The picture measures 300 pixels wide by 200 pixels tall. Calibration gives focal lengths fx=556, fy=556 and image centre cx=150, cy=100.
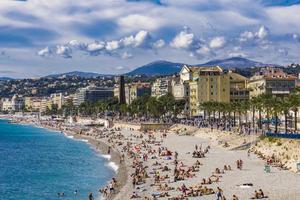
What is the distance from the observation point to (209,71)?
144 metres

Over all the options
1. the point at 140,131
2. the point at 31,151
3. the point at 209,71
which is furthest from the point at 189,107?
the point at 31,151

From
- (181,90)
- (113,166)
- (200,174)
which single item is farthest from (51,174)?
(181,90)

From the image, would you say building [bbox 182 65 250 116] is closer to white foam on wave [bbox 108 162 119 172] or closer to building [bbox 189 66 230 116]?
building [bbox 189 66 230 116]

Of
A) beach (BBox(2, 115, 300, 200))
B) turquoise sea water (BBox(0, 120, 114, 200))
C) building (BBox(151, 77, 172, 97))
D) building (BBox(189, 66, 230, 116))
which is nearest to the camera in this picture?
beach (BBox(2, 115, 300, 200))

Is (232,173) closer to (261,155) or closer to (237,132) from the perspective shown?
(261,155)

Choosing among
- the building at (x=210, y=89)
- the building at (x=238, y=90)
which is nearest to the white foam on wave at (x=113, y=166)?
the building at (x=210, y=89)

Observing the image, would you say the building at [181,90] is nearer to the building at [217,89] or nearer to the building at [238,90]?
the building at [217,89]

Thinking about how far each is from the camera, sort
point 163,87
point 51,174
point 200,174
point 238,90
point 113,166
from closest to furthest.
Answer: point 200,174 → point 51,174 → point 113,166 → point 238,90 → point 163,87

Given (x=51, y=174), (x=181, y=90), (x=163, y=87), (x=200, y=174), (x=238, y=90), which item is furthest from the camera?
(x=163, y=87)

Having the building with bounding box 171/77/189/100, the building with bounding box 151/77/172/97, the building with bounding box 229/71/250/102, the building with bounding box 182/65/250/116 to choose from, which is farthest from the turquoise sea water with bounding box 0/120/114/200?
the building with bounding box 151/77/172/97

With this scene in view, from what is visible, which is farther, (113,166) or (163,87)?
(163,87)

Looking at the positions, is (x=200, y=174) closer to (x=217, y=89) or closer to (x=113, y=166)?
(x=113, y=166)

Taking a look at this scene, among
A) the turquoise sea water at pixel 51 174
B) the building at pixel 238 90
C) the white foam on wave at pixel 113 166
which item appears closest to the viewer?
the turquoise sea water at pixel 51 174

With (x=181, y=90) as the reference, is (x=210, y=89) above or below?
below
